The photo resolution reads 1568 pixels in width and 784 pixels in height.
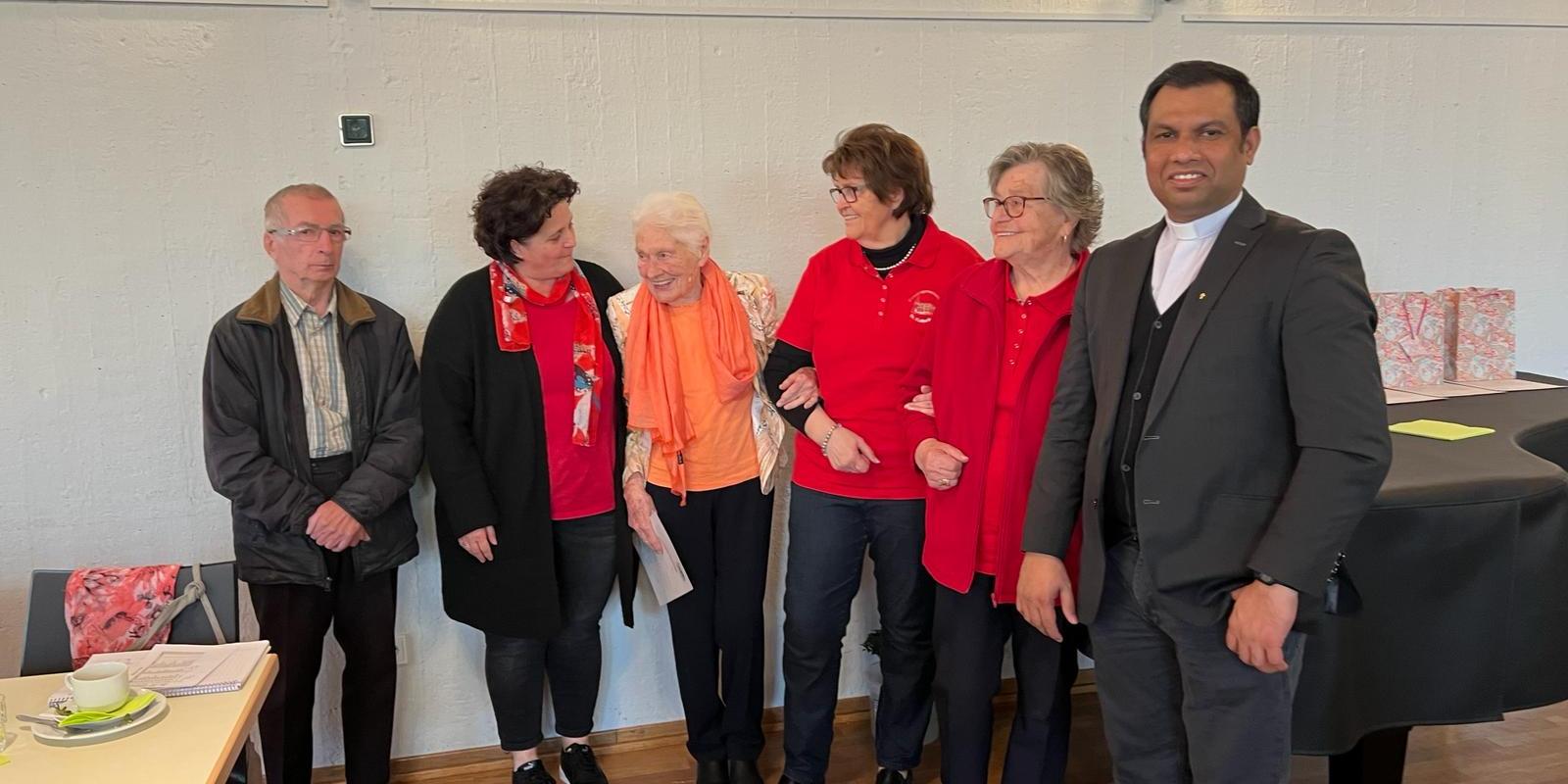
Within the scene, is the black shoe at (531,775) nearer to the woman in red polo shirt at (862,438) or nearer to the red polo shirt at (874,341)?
the woman in red polo shirt at (862,438)

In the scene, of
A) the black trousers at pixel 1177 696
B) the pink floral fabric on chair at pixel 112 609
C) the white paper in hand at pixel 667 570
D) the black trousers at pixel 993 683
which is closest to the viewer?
the black trousers at pixel 1177 696

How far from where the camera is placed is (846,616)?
8.52ft

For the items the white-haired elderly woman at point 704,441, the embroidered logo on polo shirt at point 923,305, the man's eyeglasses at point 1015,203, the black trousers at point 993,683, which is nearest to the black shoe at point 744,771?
the white-haired elderly woman at point 704,441

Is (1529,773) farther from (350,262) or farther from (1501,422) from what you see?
(350,262)

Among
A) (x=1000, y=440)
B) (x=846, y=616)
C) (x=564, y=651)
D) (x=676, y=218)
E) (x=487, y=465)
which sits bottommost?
(x=564, y=651)

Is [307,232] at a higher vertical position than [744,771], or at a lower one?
higher

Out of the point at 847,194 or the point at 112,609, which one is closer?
the point at 112,609

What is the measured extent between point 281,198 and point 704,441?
117 cm

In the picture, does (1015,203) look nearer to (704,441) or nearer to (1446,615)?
(704,441)

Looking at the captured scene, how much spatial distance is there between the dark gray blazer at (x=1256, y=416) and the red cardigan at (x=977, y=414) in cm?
29

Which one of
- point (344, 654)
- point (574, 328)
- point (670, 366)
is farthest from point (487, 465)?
point (344, 654)

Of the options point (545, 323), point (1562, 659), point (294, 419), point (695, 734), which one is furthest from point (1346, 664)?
point (294, 419)

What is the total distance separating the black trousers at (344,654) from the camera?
8.14ft

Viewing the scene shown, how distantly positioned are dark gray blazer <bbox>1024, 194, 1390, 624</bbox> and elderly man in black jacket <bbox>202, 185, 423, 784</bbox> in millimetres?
1734
